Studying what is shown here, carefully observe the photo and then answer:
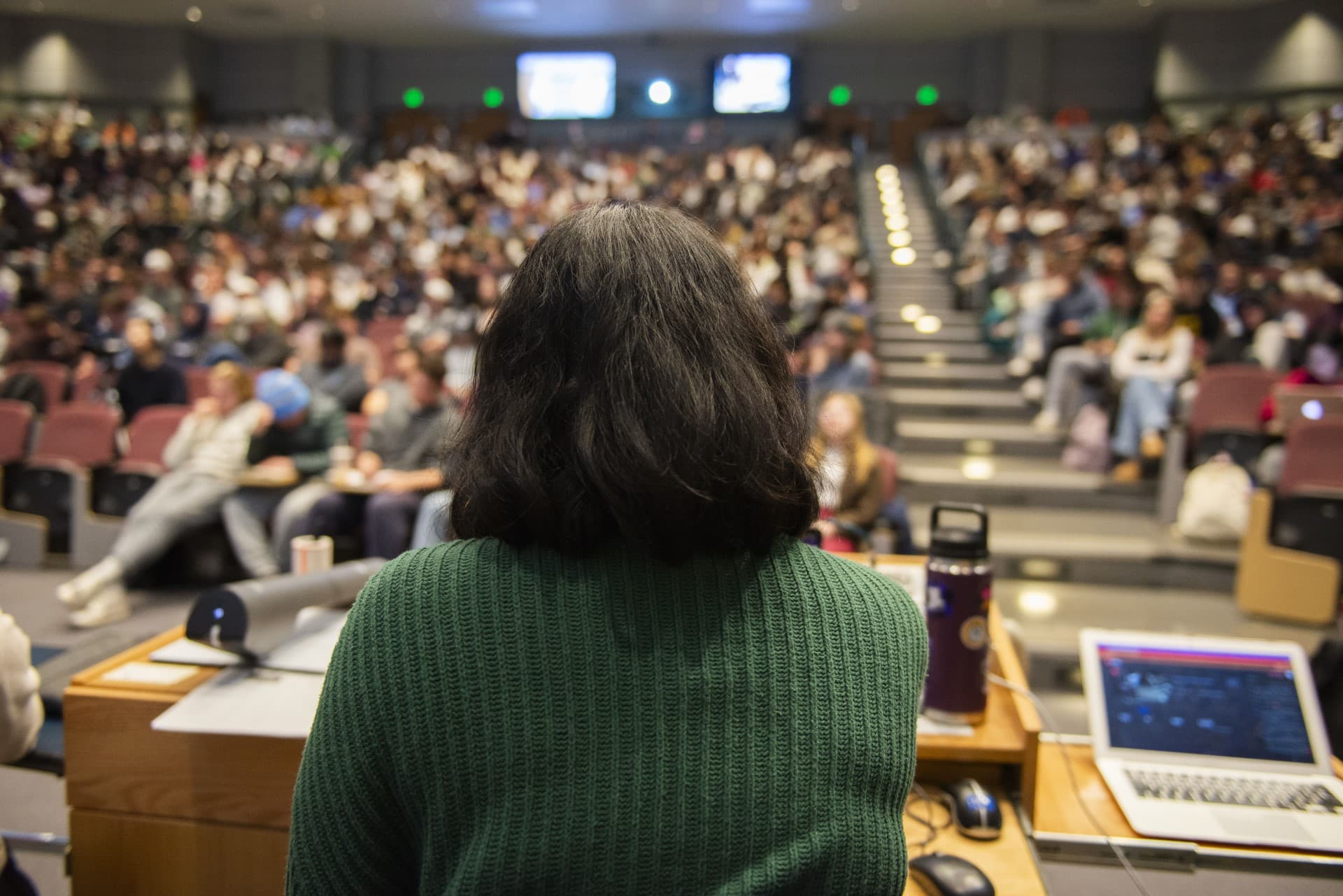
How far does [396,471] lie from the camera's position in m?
4.46

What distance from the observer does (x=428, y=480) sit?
4.25 meters

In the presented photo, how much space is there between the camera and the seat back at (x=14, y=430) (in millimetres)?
5379

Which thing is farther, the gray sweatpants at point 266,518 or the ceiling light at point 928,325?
the ceiling light at point 928,325

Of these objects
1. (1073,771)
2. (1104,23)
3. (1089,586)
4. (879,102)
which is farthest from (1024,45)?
(1073,771)

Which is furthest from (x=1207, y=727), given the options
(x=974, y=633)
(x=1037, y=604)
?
(x=1037, y=604)

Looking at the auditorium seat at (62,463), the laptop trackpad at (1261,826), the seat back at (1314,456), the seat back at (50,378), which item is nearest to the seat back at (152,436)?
the auditorium seat at (62,463)

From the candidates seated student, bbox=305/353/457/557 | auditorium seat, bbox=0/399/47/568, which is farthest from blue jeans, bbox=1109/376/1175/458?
auditorium seat, bbox=0/399/47/568

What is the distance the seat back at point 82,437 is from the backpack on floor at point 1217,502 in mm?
5739

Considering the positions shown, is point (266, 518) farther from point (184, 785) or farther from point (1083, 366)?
point (1083, 366)

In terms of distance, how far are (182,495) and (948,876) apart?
4222 mm

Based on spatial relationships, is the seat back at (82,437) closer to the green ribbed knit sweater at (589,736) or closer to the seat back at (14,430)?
the seat back at (14,430)

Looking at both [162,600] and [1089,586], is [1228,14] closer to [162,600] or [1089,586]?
[1089,586]

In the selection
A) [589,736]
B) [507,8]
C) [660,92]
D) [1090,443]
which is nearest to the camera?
[589,736]

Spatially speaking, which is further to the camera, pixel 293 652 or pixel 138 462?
pixel 138 462
